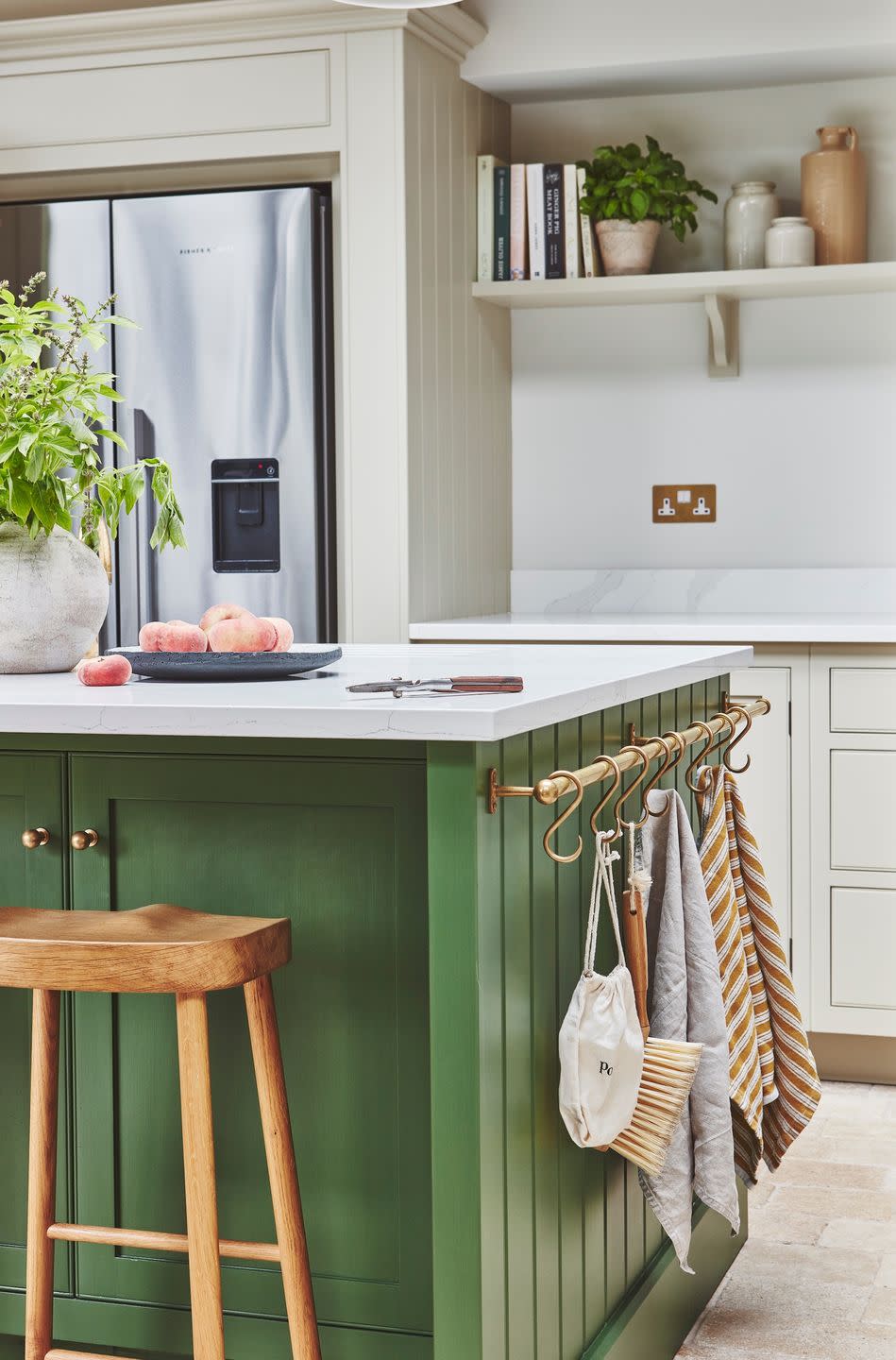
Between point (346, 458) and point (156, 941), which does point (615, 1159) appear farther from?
point (346, 458)

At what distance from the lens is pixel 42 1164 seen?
1701 mm

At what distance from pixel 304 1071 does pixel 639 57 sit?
272 centimetres

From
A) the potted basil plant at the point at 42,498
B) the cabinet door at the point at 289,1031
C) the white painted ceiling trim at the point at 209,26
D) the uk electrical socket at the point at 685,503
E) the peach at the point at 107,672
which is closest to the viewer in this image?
the cabinet door at the point at 289,1031

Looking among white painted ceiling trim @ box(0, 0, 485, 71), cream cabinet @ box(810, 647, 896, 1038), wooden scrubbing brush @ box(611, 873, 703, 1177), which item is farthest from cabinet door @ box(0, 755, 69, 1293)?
white painted ceiling trim @ box(0, 0, 485, 71)

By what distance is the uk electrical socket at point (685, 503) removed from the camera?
13.7 feet

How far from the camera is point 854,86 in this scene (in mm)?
3934

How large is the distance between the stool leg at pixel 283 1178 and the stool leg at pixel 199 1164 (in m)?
0.09

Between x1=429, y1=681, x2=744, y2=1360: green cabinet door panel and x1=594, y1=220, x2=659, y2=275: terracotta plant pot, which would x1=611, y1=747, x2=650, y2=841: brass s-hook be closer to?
x1=429, y1=681, x2=744, y2=1360: green cabinet door panel

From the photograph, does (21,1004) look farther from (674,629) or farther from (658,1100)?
(674,629)

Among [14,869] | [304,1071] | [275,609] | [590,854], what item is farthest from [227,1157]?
[275,609]

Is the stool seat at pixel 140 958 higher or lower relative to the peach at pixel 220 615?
lower

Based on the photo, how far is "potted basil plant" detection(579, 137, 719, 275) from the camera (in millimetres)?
3848

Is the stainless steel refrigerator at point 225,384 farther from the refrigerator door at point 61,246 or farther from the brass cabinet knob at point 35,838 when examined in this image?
the brass cabinet knob at point 35,838

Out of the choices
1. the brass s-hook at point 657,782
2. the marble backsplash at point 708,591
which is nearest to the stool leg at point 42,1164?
the brass s-hook at point 657,782
